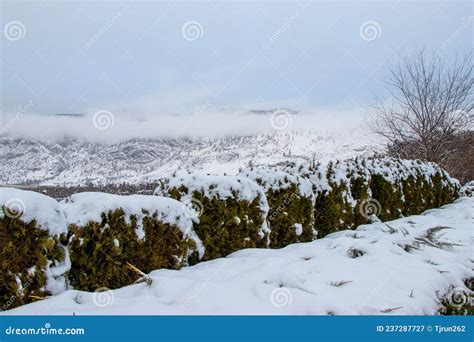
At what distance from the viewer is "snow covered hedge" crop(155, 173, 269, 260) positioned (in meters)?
5.04

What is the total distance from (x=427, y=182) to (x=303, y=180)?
268 inches

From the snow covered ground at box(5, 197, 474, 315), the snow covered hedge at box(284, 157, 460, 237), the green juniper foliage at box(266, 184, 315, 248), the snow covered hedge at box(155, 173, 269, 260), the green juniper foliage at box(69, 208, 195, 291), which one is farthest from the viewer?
the snow covered hedge at box(284, 157, 460, 237)

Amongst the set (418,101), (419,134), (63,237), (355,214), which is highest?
(418,101)

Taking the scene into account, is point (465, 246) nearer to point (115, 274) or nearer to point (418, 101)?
point (115, 274)

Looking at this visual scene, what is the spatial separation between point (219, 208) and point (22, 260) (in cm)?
248

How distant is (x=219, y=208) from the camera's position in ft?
Answer: 16.8

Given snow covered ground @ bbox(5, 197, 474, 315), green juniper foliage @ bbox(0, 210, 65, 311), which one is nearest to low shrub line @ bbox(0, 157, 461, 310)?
green juniper foliage @ bbox(0, 210, 65, 311)

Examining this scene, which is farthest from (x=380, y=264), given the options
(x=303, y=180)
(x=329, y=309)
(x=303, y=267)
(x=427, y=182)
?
(x=427, y=182)

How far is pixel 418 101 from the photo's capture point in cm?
1831

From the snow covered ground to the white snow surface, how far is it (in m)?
0.63

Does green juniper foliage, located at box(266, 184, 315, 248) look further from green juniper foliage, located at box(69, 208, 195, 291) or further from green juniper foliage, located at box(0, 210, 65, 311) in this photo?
green juniper foliage, located at box(0, 210, 65, 311)

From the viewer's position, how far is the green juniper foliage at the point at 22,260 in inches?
125

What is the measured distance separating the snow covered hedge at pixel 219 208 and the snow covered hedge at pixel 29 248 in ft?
5.61

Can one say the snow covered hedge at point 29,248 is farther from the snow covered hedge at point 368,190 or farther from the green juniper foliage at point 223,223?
the snow covered hedge at point 368,190
